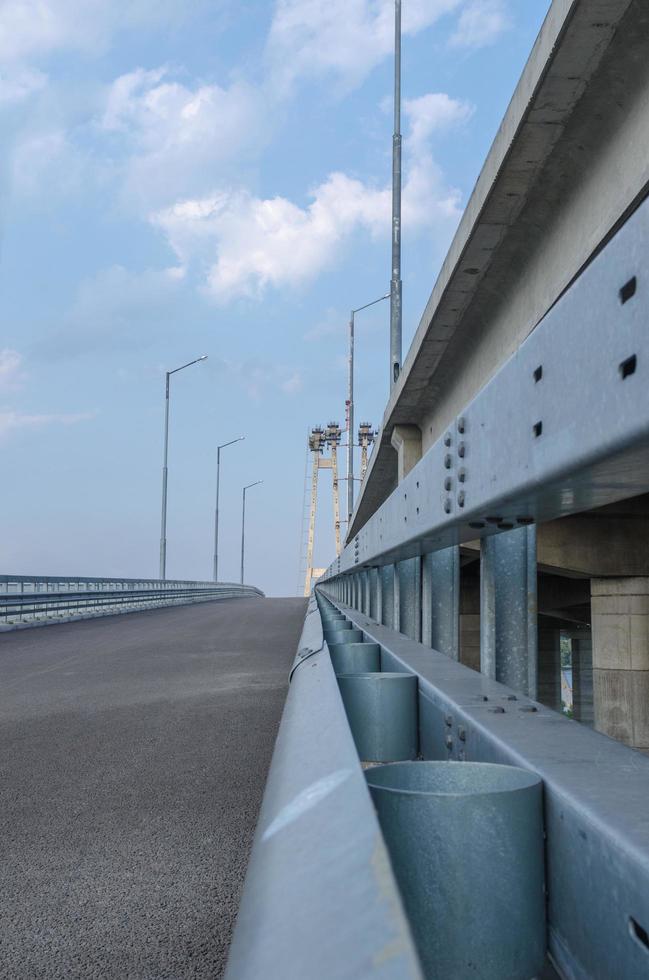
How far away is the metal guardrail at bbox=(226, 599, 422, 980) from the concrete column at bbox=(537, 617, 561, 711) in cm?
3991

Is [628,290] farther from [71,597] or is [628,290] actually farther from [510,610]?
[71,597]

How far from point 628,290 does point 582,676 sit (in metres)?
53.0

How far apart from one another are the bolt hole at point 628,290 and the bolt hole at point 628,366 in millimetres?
99

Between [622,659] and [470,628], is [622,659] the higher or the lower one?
the lower one

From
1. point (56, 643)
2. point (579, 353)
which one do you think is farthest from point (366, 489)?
point (579, 353)

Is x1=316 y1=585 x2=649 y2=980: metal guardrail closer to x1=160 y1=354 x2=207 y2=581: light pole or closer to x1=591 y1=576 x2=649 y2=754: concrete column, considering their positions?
x1=591 y1=576 x2=649 y2=754: concrete column

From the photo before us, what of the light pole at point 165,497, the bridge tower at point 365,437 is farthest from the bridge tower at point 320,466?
the light pole at point 165,497

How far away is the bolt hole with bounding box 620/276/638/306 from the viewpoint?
1.65 metres

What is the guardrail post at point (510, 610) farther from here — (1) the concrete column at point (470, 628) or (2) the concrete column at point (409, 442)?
(1) the concrete column at point (470, 628)

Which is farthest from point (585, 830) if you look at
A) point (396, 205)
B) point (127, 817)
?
point (396, 205)

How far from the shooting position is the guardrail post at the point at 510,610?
14.7 ft

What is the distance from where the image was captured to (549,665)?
44688 mm

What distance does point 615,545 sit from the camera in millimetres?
14219

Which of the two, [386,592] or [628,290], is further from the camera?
[386,592]
